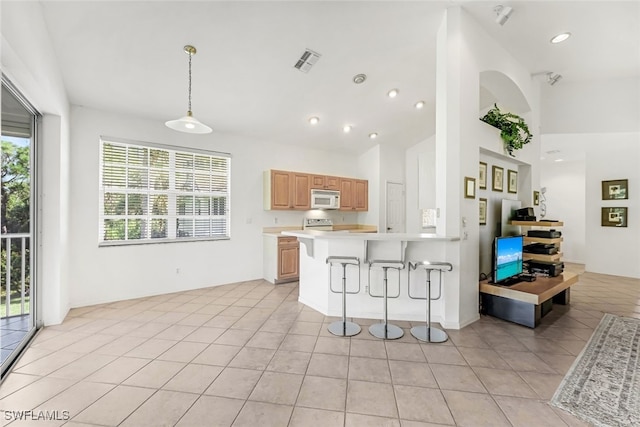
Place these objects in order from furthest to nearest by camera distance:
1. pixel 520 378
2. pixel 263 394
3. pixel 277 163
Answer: pixel 277 163 → pixel 520 378 → pixel 263 394

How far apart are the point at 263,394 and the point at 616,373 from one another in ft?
9.02

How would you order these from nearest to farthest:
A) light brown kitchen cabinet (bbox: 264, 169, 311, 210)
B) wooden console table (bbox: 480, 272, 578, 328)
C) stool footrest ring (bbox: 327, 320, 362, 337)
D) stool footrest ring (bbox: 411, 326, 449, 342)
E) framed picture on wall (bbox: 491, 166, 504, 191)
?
stool footrest ring (bbox: 411, 326, 449, 342)
stool footrest ring (bbox: 327, 320, 362, 337)
wooden console table (bbox: 480, 272, 578, 328)
framed picture on wall (bbox: 491, 166, 504, 191)
light brown kitchen cabinet (bbox: 264, 169, 311, 210)

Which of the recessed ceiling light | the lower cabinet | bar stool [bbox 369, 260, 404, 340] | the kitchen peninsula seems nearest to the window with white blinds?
the lower cabinet


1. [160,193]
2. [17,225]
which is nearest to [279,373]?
[17,225]

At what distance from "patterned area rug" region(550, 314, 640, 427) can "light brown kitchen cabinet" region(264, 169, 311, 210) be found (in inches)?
167

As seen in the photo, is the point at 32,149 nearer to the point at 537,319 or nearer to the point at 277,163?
the point at 277,163

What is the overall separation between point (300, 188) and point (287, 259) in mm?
1424

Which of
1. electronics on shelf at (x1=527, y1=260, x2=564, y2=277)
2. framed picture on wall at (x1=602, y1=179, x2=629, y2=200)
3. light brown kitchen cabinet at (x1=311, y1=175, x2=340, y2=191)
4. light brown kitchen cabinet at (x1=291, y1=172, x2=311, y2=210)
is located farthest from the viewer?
light brown kitchen cabinet at (x1=311, y1=175, x2=340, y2=191)

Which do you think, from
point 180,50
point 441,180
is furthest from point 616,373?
point 180,50

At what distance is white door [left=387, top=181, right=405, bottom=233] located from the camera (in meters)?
6.31

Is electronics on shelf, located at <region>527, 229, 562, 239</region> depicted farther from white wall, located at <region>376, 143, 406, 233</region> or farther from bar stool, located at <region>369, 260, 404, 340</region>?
white wall, located at <region>376, 143, 406, 233</region>

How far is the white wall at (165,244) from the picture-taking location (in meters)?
3.64

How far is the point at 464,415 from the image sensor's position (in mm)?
1677

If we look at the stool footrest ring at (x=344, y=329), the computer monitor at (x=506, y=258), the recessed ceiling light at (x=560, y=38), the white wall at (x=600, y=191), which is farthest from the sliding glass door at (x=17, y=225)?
the white wall at (x=600, y=191)
